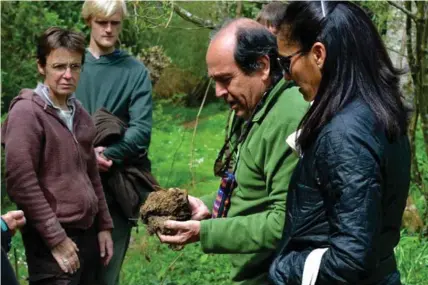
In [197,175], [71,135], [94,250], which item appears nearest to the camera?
[71,135]

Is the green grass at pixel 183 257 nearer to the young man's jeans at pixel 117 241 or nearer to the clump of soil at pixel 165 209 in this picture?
the young man's jeans at pixel 117 241

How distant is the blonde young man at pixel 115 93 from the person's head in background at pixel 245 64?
1.80 m

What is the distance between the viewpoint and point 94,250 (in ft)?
15.2

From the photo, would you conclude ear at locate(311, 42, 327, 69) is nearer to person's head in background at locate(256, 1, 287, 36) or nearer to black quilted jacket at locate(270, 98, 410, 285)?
black quilted jacket at locate(270, 98, 410, 285)

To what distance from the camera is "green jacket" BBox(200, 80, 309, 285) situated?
3.09 metres

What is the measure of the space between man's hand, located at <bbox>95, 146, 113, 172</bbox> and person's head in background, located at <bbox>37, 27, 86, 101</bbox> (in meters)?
0.57

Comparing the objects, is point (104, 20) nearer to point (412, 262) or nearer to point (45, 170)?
point (45, 170)

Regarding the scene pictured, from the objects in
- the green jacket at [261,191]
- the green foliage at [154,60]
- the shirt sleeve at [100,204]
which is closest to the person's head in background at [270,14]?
the green jacket at [261,191]

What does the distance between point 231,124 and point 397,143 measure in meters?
1.19

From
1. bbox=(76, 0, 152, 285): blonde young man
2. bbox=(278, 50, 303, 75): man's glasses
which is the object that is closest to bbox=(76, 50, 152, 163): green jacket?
bbox=(76, 0, 152, 285): blonde young man

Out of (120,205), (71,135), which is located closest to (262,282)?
(71,135)

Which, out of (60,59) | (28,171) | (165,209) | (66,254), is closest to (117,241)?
(66,254)

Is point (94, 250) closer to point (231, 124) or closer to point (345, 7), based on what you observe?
point (231, 124)

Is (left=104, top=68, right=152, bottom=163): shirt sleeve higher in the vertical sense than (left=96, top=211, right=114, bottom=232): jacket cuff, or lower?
higher
